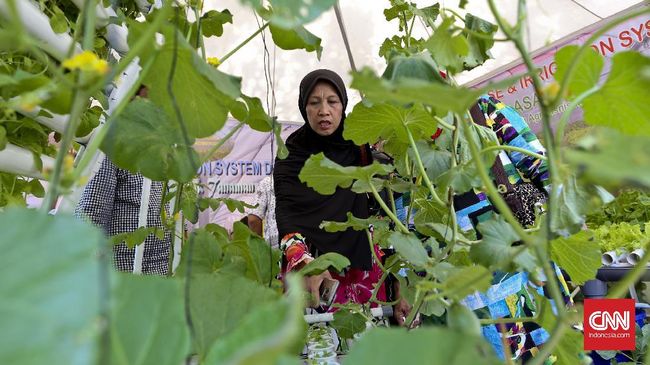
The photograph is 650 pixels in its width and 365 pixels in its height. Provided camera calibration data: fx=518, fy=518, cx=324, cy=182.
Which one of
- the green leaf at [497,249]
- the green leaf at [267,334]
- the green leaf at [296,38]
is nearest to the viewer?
the green leaf at [267,334]

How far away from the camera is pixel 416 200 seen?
2.28ft

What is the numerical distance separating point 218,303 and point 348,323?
0.53m

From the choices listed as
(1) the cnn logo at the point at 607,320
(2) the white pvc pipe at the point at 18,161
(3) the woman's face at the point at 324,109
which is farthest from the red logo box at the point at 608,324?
(3) the woman's face at the point at 324,109

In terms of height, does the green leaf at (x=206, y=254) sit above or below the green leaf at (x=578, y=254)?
above

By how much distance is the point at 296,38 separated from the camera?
1.39ft

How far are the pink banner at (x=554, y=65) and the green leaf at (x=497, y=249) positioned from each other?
193cm

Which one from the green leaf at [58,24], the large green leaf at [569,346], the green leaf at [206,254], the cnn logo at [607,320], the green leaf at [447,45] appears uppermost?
the green leaf at [58,24]

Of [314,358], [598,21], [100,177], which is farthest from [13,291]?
[598,21]

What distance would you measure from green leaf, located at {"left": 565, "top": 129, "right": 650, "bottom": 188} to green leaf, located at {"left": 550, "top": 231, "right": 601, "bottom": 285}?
0.31 meters

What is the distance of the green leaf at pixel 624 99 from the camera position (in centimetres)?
26

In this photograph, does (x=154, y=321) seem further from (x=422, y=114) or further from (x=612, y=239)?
(x=612, y=239)

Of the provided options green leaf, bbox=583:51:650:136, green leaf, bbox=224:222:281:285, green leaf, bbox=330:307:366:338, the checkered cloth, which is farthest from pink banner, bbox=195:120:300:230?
green leaf, bbox=583:51:650:136

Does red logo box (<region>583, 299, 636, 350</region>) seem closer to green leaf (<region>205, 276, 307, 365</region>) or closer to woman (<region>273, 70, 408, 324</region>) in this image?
green leaf (<region>205, 276, 307, 365</region>)

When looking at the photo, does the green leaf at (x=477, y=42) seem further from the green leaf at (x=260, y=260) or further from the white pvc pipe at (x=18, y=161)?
the white pvc pipe at (x=18, y=161)
